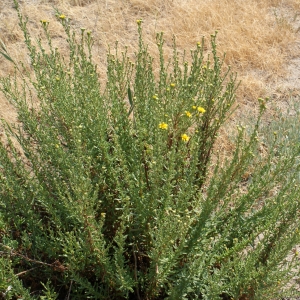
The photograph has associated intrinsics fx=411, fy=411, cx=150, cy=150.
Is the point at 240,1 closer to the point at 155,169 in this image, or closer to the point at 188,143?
the point at 188,143

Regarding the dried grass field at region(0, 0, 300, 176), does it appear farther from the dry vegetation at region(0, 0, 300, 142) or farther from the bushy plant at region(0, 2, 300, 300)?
the bushy plant at region(0, 2, 300, 300)

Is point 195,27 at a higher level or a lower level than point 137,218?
higher

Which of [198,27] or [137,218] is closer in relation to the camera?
[137,218]

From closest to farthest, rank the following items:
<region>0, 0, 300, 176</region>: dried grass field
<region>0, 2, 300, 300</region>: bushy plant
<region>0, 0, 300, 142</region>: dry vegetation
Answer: <region>0, 2, 300, 300</region>: bushy plant → <region>0, 0, 300, 176</region>: dried grass field → <region>0, 0, 300, 142</region>: dry vegetation

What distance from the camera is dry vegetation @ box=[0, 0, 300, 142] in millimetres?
4992

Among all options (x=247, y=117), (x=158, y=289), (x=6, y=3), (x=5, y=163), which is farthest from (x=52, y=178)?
(x=6, y=3)

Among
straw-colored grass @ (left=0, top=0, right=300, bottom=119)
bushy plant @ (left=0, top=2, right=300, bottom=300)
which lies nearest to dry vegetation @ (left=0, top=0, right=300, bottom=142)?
straw-colored grass @ (left=0, top=0, right=300, bottom=119)

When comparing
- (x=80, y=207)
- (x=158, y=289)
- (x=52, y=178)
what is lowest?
(x=158, y=289)

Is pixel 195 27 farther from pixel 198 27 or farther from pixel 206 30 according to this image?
pixel 206 30

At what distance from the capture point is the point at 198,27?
5555 mm

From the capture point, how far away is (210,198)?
2.04m

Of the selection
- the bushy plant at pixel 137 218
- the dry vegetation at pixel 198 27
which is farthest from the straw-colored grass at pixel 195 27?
the bushy plant at pixel 137 218

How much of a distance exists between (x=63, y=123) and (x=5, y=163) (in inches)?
20.0

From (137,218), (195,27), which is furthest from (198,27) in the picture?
(137,218)
